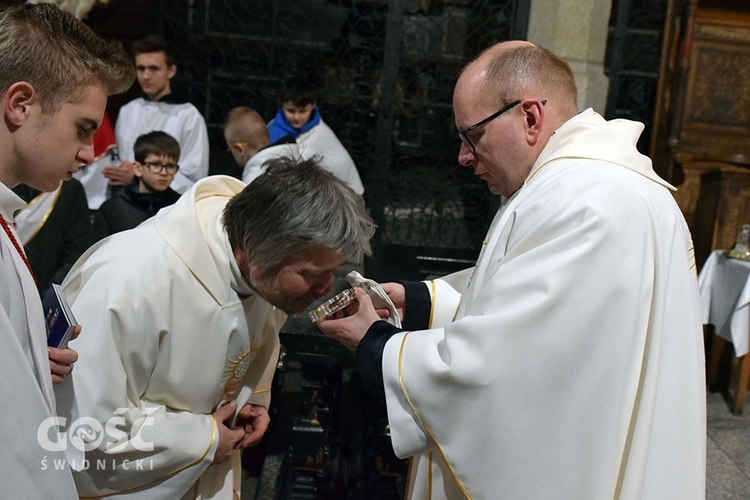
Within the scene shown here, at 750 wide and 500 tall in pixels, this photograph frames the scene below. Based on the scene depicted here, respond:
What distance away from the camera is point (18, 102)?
1.45 meters

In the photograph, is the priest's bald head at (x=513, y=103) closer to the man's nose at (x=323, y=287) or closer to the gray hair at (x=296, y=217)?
the gray hair at (x=296, y=217)

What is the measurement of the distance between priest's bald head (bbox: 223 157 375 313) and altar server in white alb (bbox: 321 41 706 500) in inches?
10.4

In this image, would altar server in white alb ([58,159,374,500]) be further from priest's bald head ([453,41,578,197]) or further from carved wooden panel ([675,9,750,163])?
carved wooden panel ([675,9,750,163])

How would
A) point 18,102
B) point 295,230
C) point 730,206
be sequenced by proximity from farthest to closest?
point 730,206
point 295,230
point 18,102

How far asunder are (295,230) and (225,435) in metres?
0.63

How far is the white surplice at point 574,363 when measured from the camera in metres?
1.80

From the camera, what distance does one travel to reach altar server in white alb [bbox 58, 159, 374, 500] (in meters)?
1.97

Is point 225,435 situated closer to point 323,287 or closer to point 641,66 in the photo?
point 323,287

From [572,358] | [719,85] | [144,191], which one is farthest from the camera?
[719,85]

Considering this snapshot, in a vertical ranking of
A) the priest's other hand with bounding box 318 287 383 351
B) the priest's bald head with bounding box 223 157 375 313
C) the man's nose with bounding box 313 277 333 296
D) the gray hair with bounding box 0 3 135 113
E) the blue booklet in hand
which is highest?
the gray hair with bounding box 0 3 135 113

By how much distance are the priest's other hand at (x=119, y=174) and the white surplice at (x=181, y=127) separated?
536 millimetres

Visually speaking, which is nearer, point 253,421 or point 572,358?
point 572,358

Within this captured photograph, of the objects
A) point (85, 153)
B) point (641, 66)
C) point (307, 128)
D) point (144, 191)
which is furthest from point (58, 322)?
point (641, 66)

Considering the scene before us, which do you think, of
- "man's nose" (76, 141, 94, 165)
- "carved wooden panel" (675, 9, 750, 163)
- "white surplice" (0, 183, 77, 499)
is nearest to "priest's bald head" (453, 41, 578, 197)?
"man's nose" (76, 141, 94, 165)
